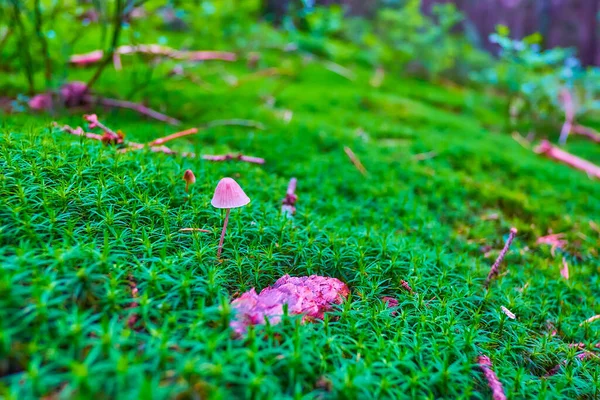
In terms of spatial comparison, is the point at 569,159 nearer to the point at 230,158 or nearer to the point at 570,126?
the point at 570,126

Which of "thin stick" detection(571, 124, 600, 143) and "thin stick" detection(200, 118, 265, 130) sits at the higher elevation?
"thin stick" detection(200, 118, 265, 130)

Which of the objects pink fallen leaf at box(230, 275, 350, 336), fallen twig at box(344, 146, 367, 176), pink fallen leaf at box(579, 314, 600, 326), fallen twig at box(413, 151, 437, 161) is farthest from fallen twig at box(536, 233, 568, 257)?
pink fallen leaf at box(230, 275, 350, 336)

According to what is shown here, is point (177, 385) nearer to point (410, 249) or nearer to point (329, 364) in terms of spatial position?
point (329, 364)

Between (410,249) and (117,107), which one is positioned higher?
(117,107)

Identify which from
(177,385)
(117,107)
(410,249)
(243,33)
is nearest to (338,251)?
(410,249)

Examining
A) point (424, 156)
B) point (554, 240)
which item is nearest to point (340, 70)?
point (424, 156)

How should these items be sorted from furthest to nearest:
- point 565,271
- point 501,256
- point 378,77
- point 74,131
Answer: point 378,77 < point 565,271 < point 74,131 < point 501,256

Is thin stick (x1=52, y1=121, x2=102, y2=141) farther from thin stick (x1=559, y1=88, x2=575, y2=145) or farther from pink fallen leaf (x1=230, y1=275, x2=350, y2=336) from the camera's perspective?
thin stick (x1=559, y1=88, x2=575, y2=145)
